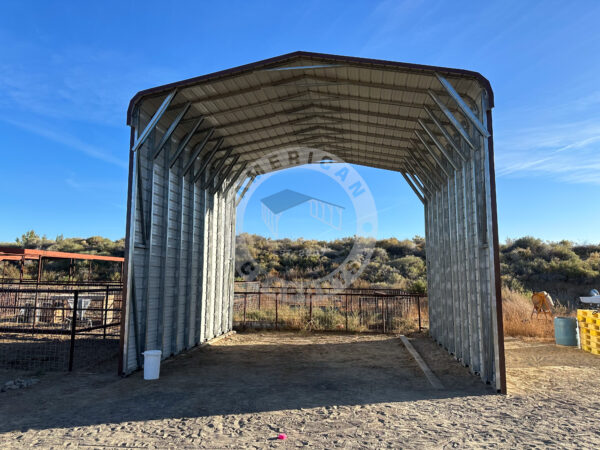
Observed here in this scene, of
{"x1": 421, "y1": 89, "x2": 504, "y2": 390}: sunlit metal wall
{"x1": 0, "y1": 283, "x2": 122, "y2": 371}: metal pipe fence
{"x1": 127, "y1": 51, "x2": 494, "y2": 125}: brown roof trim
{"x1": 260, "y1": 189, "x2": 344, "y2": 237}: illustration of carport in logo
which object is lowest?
{"x1": 0, "y1": 283, "x2": 122, "y2": 371}: metal pipe fence

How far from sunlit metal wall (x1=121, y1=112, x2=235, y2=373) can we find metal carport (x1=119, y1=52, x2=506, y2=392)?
0.03 metres

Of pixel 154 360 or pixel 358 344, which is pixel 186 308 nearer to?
pixel 154 360

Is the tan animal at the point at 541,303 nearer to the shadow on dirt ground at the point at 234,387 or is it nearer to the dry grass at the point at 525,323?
the dry grass at the point at 525,323

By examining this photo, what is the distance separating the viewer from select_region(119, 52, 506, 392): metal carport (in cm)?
730

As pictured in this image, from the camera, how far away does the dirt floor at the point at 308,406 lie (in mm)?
4477

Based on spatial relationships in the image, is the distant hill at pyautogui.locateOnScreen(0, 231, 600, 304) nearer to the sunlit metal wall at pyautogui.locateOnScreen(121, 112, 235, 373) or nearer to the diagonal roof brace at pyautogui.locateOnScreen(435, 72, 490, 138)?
the sunlit metal wall at pyautogui.locateOnScreen(121, 112, 235, 373)

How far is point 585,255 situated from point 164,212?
112 feet

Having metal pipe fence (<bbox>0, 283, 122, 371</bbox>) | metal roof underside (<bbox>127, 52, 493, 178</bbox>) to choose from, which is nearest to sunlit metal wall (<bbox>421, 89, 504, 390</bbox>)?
metal roof underside (<bbox>127, 52, 493, 178</bbox>)

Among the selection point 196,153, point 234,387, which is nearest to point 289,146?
point 196,153

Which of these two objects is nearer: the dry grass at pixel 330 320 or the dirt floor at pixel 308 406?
the dirt floor at pixel 308 406

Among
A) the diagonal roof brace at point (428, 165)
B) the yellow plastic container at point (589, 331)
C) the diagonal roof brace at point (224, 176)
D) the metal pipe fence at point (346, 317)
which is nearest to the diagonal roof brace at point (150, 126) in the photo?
the diagonal roof brace at point (224, 176)

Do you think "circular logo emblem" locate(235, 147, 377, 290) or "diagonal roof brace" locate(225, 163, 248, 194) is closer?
"diagonal roof brace" locate(225, 163, 248, 194)

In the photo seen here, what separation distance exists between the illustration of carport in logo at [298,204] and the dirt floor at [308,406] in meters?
25.6

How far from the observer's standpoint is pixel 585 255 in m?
31.2
